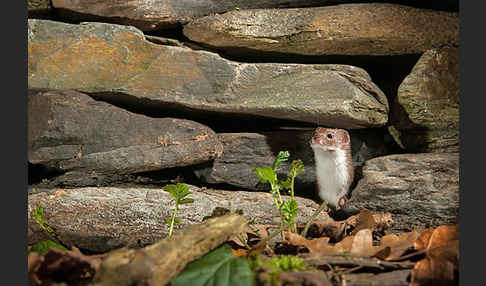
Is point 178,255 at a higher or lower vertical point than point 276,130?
lower

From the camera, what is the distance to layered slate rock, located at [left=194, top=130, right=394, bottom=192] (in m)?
2.72

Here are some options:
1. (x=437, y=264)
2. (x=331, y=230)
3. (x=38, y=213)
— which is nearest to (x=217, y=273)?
(x=437, y=264)

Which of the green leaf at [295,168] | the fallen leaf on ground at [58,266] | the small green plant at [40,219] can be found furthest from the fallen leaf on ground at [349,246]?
the small green plant at [40,219]

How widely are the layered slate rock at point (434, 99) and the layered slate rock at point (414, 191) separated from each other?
0.60 ft

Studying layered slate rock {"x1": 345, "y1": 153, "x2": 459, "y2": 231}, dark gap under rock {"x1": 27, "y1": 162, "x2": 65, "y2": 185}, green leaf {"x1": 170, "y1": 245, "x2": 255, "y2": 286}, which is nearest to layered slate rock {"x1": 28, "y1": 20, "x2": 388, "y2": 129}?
layered slate rock {"x1": 345, "y1": 153, "x2": 459, "y2": 231}

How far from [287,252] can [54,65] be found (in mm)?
1760

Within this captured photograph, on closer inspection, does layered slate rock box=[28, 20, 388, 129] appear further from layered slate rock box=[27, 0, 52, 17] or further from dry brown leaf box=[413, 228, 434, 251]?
dry brown leaf box=[413, 228, 434, 251]

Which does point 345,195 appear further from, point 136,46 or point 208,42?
point 136,46

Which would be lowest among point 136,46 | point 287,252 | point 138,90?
point 287,252

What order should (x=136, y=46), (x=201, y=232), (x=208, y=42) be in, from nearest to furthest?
1. (x=201, y=232)
2. (x=136, y=46)
3. (x=208, y=42)

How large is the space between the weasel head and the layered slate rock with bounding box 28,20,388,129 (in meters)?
0.07

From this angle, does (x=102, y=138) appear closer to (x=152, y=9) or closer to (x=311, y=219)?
(x=152, y=9)

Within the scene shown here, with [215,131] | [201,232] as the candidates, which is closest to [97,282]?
[201,232]

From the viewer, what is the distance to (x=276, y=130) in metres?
2.92
